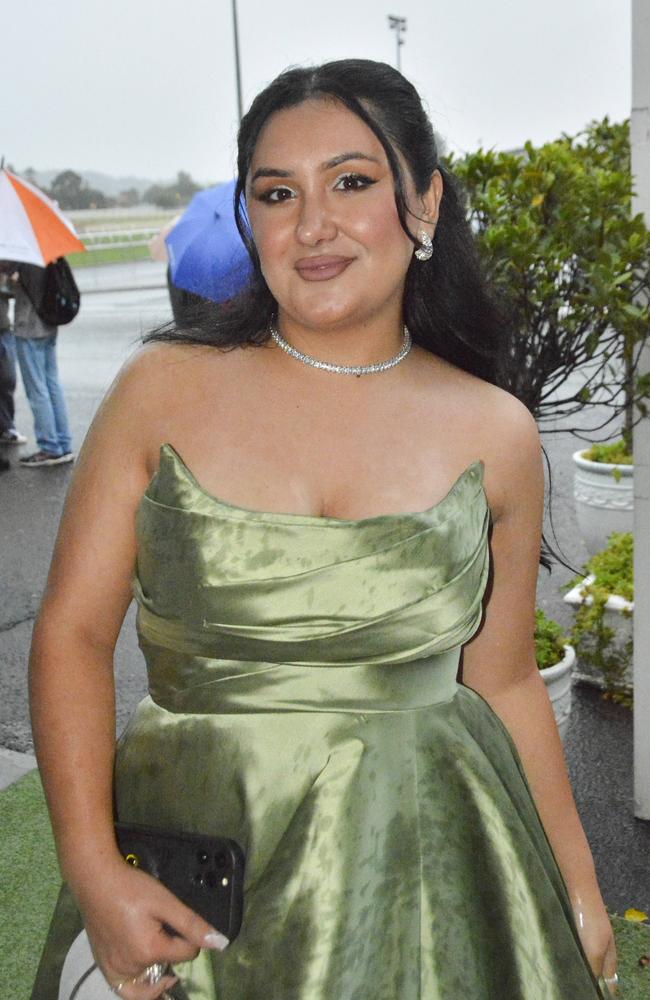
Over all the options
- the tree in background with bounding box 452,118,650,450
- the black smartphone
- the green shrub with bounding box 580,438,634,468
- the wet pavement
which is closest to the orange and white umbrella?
the wet pavement

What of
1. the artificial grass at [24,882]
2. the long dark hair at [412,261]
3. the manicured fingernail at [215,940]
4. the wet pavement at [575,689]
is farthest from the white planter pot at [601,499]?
the manicured fingernail at [215,940]

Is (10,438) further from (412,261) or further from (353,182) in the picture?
(353,182)

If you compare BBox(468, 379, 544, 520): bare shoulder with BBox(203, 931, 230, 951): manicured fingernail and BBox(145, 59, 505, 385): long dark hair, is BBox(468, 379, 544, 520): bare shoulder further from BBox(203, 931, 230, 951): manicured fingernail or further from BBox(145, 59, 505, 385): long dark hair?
BBox(203, 931, 230, 951): manicured fingernail

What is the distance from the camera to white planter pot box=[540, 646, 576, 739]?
3.66 metres

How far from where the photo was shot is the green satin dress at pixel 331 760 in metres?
1.40

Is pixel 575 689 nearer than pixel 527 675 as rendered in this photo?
No

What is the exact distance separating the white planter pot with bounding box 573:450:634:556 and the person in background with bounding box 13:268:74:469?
15.1 feet

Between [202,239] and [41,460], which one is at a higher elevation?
[202,239]

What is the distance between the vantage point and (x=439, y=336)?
1817 millimetres

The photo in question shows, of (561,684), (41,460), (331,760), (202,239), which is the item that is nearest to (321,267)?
(331,760)

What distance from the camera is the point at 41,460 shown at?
29.7 ft

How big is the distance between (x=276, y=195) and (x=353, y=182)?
0.35ft

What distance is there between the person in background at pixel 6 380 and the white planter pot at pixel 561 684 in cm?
630

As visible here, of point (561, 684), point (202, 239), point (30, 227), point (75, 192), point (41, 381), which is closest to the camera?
point (561, 684)
